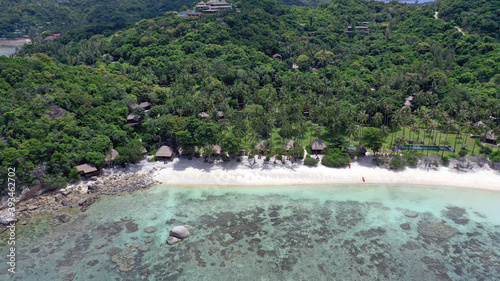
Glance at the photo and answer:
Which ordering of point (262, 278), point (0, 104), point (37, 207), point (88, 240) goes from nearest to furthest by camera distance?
point (262, 278) < point (88, 240) < point (37, 207) < point (0, 104)

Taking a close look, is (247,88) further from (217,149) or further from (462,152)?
(462,152)

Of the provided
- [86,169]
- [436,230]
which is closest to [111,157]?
[86,169]

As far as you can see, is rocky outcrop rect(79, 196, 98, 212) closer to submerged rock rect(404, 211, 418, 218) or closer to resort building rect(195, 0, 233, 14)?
submerged rock rect(404, 211, 418, 218)

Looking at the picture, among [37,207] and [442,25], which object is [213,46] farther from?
[442,25]

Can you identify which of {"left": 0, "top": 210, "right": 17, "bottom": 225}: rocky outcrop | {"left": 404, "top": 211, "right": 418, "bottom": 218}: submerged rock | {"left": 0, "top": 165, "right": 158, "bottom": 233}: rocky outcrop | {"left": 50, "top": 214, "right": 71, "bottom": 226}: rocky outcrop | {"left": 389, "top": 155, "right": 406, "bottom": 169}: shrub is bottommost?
{"left": 404, "top": 211, "right": 418, "bottom": 218}: submerged rock

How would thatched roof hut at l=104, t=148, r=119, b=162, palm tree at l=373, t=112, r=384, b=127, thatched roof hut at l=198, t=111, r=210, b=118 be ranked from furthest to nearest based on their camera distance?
thatched roof hut at l=198, t=111, r=210, b=118 → palm tree at l=373, t=112, r=384, b=127 → thatched roof hut at l=104, t=148, r=119, b=162

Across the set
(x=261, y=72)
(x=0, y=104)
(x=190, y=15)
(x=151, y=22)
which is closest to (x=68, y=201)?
(x=0, y=104)

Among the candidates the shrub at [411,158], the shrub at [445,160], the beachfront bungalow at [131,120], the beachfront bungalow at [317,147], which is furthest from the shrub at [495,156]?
the beachfront bungalow at [131,120]

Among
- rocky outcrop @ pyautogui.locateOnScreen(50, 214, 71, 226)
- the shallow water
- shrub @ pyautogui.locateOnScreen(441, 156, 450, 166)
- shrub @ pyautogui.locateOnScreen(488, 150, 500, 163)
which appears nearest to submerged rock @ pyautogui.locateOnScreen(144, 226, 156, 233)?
the shallow water
